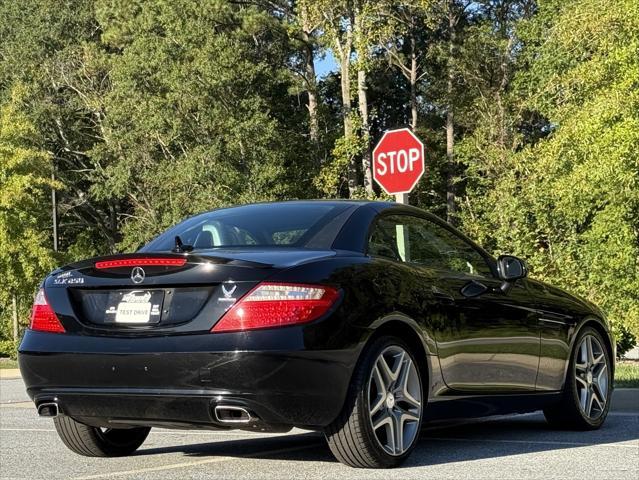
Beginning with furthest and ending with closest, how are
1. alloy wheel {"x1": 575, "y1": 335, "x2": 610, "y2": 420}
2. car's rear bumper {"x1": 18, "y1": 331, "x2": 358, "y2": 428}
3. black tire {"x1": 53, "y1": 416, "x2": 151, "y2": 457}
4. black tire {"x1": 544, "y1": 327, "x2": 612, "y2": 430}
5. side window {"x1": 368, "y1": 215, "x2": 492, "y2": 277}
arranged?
alloy wheel {"x1": 575, "y1": 335, "x2": 610, "y2": 420}, black tire {"x1": 544, "y1": 327, "x2": 612, "y2": 430}, black tire {"x1": 53, "y1": 416, "x2": 151, "y2": 457}, side window {"x1": 368, "y1": 215, "x2": 492, "y2": 277}, car's rear bumper {"x1": 18, "y1": 331, "x2": 358, "y2": 428}

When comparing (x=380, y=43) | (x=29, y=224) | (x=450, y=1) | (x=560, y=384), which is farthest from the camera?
(x=450, y=1)

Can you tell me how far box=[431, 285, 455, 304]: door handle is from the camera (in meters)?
6.55

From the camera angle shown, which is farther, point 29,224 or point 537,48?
point 537,48

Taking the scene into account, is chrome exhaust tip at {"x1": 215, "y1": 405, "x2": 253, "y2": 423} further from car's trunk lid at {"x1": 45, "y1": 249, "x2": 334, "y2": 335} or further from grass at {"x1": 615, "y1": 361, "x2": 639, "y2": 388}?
grass at {"x1": 615, "y1": 361, "x2": 639, "y2": 388}

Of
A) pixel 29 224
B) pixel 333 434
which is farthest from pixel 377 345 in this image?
pixel 29 224

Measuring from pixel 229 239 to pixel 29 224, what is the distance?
3300cm

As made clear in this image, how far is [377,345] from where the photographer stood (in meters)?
5.99

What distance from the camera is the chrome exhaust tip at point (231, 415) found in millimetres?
5628

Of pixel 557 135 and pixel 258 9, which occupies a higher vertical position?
pixel 258 9

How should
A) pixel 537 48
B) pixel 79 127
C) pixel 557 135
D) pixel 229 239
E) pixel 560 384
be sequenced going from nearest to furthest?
pixel 229 239 → pixel 560 384 → pixel 557 135 → pixel 537 48 → pixel 79 127

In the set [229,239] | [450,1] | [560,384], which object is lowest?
[560,384]

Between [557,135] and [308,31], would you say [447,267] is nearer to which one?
[557,135]

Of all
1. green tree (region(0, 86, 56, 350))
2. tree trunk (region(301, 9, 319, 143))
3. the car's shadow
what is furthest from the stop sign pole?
tree trunk (region(301, 9, 319, 143))

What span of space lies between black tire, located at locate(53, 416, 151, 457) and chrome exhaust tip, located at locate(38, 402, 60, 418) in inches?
18.7
